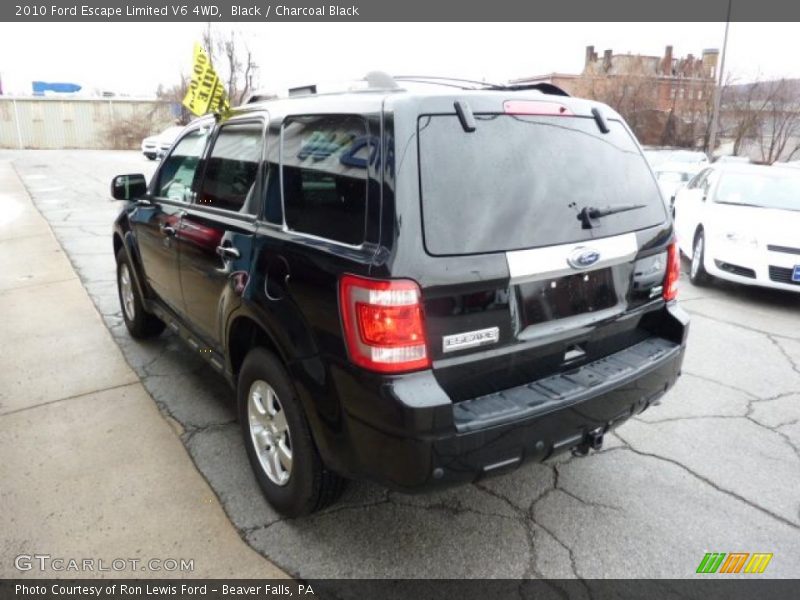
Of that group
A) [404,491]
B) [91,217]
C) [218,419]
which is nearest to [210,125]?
[218,419]

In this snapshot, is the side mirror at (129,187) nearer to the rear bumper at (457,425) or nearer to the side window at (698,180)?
the rear bumper at (457,425)

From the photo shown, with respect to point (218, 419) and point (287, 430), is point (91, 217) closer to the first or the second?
point (218, 419)

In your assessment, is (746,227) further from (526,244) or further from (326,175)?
(326,175)

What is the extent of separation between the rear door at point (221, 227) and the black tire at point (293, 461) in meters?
0.35

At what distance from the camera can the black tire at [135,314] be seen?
4.81m

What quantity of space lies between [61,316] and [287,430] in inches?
160

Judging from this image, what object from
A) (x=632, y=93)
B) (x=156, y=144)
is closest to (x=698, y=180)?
(x=156, y=144)

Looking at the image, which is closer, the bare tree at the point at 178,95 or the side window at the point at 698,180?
the side window at the point at 698,180

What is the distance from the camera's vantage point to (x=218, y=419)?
12.2 feet

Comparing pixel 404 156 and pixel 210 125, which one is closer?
pixel 404 156

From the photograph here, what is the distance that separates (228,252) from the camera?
2.91 meters

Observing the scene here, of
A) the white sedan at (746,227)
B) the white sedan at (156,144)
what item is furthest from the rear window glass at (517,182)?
the white sedan at (156,144)

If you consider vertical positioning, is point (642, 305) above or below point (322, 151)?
below

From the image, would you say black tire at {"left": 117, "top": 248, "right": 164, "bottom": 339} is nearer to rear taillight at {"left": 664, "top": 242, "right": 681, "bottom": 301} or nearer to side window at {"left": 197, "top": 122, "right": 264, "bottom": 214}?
side window at {"left": 197, "top": 122, "right": 264, "bottom": 214}
